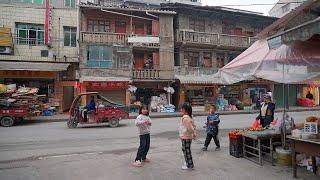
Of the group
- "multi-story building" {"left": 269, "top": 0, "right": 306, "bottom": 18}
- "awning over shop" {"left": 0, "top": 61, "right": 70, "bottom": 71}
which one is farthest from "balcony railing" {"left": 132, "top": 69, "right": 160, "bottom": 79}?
"multi-story building" {"left": 269, "top": 0, "right": 306, "bottom": 18}

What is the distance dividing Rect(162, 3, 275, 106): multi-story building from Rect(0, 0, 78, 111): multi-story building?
9.78m

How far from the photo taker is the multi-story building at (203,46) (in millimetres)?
32625

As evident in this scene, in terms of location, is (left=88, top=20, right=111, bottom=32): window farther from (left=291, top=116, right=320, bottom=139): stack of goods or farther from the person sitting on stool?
(left=291, top=116, right=320, bottom=139): stack of goods

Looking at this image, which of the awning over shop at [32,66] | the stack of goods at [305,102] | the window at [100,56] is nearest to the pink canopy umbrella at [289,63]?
the awning over shop at [32,66]

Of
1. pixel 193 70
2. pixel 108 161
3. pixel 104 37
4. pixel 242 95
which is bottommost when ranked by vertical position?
pixel 108 161

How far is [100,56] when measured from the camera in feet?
97.3

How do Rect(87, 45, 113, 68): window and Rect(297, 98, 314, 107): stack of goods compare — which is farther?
Rect(297, 98, 314, 107): stack of goods

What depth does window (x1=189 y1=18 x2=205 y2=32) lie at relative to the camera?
34281mm

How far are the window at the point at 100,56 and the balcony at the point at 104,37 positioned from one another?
0.61 m

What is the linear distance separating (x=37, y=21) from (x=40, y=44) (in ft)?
6.25

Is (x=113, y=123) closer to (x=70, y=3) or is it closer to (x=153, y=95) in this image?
(x=153, y=95)

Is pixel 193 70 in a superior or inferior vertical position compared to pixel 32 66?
superior

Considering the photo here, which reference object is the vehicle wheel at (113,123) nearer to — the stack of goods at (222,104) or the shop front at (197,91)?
Answer: the shop front at (197,91)

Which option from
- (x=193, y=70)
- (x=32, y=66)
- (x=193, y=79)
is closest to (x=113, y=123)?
(x=32, y=66)
